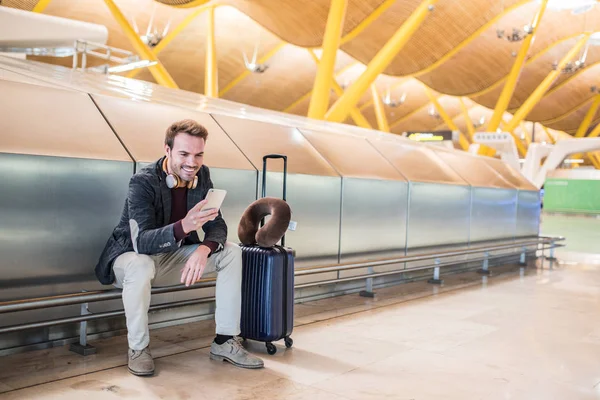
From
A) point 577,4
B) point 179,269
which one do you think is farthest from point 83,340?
point 577,4

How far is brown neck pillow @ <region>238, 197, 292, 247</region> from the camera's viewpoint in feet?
13.7

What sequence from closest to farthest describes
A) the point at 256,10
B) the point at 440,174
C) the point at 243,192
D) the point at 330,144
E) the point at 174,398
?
the point at 174,398 < the point at 243,192 < the point at 330,144 < the point at 440,174 < the point at 256,10

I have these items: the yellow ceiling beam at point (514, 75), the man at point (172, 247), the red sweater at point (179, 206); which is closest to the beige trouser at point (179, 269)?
the man at point (172, 247)

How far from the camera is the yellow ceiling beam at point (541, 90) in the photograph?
31484mm

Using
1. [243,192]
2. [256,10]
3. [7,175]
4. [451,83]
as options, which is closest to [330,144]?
[243,192]

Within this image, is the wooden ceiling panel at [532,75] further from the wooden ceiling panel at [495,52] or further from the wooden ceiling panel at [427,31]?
the wooden ceiling panel at [427,31]

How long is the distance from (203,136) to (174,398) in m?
1.62

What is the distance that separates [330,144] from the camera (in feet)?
24.5

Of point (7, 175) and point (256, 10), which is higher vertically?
point (256, 10)

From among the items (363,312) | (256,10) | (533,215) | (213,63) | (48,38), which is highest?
(256,10)

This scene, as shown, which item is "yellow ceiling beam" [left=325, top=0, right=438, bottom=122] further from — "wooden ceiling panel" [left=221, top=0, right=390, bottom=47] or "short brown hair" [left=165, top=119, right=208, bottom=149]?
"short brown hair" [left=165, top=119, right=208, bottom=149]

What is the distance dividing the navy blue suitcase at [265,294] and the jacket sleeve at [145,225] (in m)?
0.75

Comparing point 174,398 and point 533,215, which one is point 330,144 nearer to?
point 174,398

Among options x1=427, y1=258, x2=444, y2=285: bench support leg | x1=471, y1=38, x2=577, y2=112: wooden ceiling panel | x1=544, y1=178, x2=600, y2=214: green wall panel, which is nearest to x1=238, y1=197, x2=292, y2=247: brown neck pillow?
x1=427, y1=258, x2=444, y2=285: bench support leg
